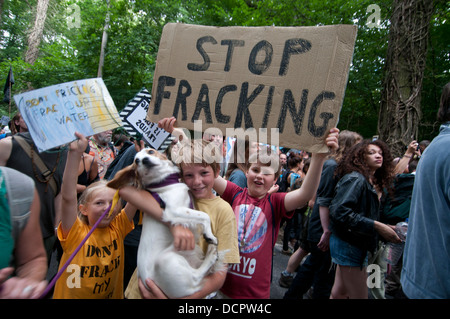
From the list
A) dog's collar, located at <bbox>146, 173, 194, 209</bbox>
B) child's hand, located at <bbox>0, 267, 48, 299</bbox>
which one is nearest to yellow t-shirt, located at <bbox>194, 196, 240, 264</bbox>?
dog's collar, located at <bbox>146, 173, 194, 209</bbox>

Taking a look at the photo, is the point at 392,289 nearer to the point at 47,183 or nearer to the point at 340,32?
the point at 340,32

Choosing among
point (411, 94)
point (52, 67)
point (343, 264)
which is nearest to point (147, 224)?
point (343, 264)

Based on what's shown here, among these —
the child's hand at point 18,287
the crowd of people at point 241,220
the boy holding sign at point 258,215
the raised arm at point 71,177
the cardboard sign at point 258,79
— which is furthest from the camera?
the boy holding sign at point 258,215

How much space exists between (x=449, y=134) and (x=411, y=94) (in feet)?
14.7

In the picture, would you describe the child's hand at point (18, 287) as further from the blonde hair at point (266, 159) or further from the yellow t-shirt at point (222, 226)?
the blonde hair at point (266, 159)

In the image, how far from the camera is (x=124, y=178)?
1457 mm

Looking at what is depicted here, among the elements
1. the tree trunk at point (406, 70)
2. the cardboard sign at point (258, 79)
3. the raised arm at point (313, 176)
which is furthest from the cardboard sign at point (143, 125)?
the tree trunk at point (406, 70)

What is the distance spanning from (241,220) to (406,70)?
5.23 m

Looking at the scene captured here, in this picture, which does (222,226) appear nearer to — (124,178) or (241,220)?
(241,220)

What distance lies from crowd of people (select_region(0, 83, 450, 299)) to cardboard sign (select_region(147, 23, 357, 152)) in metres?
0.15

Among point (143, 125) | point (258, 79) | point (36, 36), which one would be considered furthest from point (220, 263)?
point (36, 36)

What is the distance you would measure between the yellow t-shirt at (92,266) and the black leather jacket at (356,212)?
1934 millimetres

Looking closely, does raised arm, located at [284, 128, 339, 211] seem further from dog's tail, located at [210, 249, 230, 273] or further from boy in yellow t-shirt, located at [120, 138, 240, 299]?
dog's tail, located at [210, 249, 230, 273]

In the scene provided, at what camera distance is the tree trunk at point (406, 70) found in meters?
5.24
